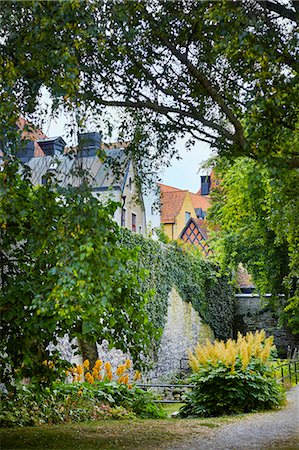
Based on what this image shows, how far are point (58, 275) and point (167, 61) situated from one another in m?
3.22

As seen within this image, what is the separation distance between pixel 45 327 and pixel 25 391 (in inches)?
113

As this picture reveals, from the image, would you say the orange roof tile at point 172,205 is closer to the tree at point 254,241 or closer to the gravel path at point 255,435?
the tree at point 254,241

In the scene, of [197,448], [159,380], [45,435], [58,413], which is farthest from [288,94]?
[159,380]

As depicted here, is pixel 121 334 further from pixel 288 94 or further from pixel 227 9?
pixel 227 9

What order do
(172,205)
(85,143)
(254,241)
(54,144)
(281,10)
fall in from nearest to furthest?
(85,143)
(281,10)
(54,144)
(254,241)
(172,205)

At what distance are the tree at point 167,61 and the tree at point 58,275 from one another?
0.87 m

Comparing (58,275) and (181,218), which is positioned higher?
(181,218)

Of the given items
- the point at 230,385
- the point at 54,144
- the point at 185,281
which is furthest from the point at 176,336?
the point at 230,385

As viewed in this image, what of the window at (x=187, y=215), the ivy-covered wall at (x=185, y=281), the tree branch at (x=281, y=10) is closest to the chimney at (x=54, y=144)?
the ivy-covered wall at (x=185, y=281)

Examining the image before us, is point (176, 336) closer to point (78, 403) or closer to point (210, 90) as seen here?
point (78, 403)

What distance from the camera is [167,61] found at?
22.2ft

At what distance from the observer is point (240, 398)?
9273mm

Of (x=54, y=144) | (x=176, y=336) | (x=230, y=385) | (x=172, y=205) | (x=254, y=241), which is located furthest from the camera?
(x=172, y=205)

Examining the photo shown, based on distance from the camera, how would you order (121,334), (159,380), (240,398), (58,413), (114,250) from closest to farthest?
(114,250)
(121,334)
(58,413)
(240,398)
(159,380)
